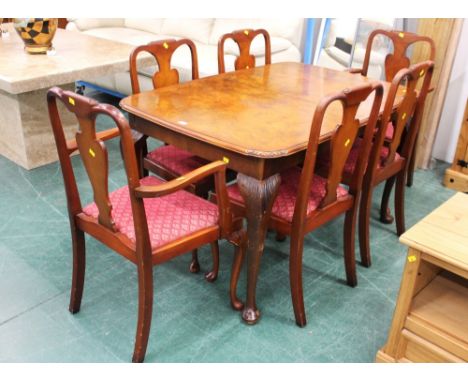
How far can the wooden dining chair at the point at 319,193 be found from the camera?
1.66 m

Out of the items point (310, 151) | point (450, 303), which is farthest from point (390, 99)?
point (450, 303)

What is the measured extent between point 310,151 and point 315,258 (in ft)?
2.89

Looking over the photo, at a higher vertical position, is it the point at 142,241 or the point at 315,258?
the point at 142,241

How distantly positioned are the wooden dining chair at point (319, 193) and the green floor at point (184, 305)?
14cm

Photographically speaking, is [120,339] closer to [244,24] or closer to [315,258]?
[315,258]

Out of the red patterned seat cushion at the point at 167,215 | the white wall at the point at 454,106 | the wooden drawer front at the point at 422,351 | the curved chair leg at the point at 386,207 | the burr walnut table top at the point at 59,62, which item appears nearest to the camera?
the wooden drawer front at the point at 422,351

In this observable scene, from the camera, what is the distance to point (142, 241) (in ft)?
5.05

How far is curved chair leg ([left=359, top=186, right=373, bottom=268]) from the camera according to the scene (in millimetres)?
2172

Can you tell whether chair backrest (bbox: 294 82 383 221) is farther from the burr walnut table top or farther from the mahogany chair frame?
the burr walnut table top

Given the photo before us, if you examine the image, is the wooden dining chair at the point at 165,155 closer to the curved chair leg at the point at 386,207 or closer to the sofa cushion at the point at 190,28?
the curved chair leg at the point at 386,207

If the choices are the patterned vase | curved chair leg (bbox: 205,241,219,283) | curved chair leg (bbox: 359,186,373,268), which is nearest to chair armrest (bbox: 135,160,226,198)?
curved chair leg (bbox: 205,241,219,283)

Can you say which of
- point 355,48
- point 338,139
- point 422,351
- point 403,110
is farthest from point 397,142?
point 355,48

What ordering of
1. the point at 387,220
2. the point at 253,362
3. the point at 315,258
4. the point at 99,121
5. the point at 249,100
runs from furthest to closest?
1. the point at 99,121
2. the point at 387,220
3. the point at 315,258
4. the point at 249,100
5. the point at 253,362

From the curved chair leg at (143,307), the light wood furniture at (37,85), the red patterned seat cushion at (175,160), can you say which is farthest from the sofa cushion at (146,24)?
the curved chair leg at (143,307)
